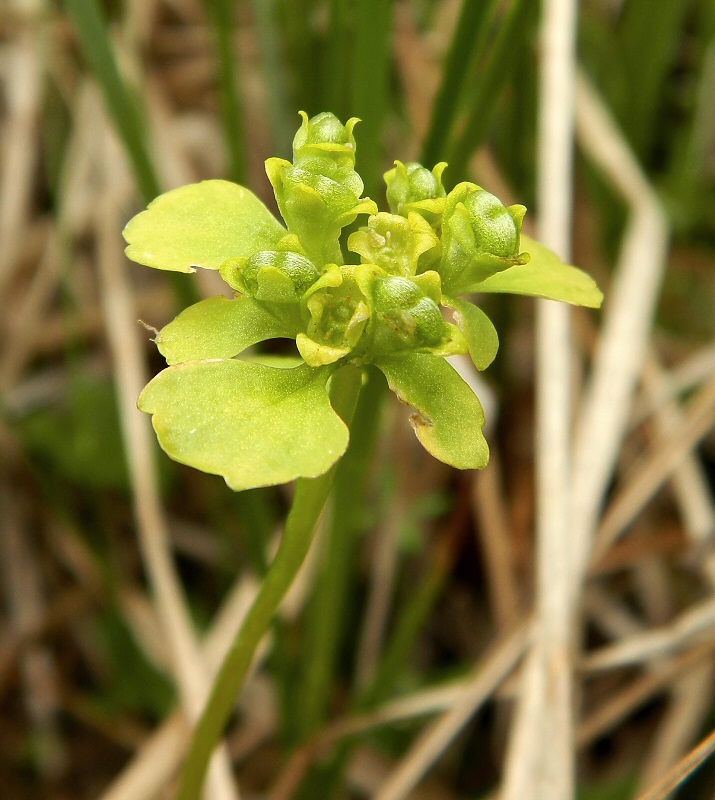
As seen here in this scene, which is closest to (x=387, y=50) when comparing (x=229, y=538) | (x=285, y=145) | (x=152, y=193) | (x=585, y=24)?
(x=152, y=193)

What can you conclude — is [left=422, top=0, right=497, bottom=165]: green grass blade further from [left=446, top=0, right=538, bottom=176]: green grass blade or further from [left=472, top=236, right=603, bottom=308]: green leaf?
[left=472, top=236, right=603, bottom=308]: green leaf

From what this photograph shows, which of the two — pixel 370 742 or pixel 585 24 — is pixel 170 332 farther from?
pixel 585 24

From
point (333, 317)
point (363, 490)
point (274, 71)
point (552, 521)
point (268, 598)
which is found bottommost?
point (363, 490)

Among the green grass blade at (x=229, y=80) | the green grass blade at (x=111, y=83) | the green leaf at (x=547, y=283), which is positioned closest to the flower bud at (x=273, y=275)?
the green leaf at (x=547, y=283)

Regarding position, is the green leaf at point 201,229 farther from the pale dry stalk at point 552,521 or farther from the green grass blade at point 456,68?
the pale dry stalk at point 552,521

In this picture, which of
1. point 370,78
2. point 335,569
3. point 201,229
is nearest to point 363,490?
point 335,569

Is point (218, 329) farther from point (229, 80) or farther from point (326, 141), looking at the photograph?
point (229, 80)

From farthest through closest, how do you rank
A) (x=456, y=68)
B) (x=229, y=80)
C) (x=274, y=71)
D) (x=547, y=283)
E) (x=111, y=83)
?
(x=274, y=71) → (x=229, y=80) → (x=111, y=83) → (x=456, y=68) → (x=547, y=283)
